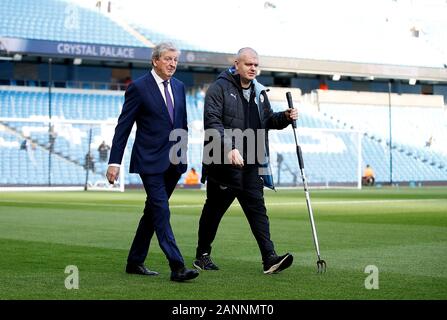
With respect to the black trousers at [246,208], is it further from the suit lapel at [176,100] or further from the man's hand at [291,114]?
the suit lapel at [176,100]

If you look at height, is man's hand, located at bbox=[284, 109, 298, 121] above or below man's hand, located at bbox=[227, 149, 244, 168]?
above

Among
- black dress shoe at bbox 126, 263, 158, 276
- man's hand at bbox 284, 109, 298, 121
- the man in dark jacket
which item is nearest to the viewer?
black dress shoe at bbox 126, 263, 158, 276

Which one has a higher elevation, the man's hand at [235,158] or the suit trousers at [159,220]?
the man's hand at [235,158]

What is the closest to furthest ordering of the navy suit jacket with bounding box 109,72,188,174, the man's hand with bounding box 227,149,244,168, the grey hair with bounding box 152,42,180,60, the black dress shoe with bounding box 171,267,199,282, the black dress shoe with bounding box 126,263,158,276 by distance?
the black dress shoe with bounding box 171,267,199,282
the grey hair with bounding box 152,42,180,60
the navy suit jacket with bounding box 109,72,188,174
the man's hand with bounding box 227,149,244,168
the black dress shoe with bounding box 126,263,158,276

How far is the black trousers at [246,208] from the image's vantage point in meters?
9.42

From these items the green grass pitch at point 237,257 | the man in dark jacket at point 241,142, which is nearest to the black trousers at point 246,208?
the man in dark jacket at point 241,142

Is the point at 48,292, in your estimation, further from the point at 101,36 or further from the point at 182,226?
the point at 101,36

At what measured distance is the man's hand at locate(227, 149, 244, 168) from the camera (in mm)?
8961

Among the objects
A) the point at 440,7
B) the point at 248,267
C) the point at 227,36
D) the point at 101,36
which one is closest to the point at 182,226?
the point at 248,267

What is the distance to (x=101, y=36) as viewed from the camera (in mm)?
52531

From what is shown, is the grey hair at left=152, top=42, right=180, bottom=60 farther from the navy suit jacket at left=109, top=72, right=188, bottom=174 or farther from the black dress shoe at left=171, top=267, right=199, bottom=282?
the black dress shoe at left=171, top=267, right=199, bottom=282

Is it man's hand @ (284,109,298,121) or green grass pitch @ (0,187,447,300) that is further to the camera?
man's hand @ (284,109,298,121)

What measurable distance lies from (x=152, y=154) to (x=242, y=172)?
1180mm

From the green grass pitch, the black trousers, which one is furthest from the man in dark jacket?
the green grass pitch
